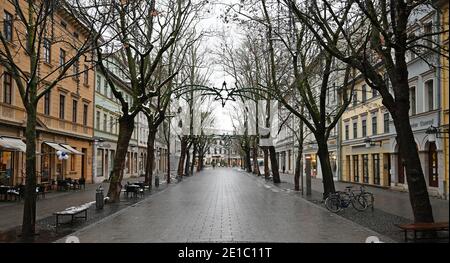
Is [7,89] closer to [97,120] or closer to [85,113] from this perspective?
[85,113]

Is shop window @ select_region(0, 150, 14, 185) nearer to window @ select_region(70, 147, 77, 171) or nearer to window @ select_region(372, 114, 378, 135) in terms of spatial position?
window @ select_region(70, 147, 77, 171)

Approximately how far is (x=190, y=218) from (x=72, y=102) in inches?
893

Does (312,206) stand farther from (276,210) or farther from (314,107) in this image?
(314,107)

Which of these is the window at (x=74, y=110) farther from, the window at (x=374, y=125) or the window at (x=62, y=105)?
the window at (x=374, y=125)

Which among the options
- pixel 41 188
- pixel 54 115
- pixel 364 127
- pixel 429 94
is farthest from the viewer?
pixel 364 127

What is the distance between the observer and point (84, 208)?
14578 mm

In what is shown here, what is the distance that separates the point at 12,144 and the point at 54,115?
28.6 feet

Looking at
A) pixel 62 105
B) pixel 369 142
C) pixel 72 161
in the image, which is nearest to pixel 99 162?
pixel 72 161

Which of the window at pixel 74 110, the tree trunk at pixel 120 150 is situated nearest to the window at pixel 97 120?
the window at pixel 74 110

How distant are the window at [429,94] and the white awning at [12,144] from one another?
19851 mm

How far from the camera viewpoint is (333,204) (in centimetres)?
1730

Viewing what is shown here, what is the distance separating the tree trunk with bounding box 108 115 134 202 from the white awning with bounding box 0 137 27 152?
14.3ft

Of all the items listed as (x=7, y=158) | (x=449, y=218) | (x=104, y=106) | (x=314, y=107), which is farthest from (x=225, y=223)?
(x=104, y=106)

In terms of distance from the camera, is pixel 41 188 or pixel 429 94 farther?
pixel 429 94
